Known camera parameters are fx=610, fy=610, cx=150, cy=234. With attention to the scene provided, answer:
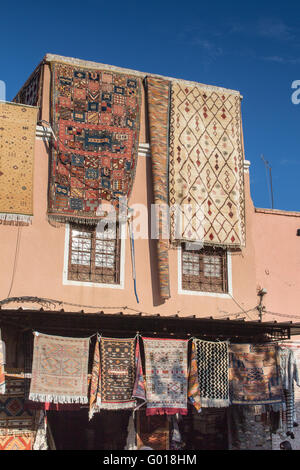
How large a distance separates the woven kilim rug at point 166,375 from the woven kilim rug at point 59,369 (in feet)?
3.81

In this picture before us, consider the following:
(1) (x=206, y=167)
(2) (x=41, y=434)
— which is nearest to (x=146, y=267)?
(1) (x=206, y=167)

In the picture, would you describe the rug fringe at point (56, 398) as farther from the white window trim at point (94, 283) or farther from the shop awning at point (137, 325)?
the white window trim at point (94, 283)

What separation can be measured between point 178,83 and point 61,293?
5.12 meters

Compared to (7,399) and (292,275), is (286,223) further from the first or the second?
(7,399)

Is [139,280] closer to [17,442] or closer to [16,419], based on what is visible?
[16,419]

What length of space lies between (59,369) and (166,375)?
192 cm

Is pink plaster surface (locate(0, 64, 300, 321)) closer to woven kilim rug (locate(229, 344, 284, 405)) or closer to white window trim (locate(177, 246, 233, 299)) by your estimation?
white window trim (locate(177, 246, 233, 299))

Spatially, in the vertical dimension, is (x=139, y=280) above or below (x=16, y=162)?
below

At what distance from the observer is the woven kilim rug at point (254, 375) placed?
11078 mm

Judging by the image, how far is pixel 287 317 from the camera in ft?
42.5

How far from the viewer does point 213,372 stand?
10.9 m

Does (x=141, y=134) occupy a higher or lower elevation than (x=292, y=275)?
higher

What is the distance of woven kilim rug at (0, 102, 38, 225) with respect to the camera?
10.8 m
